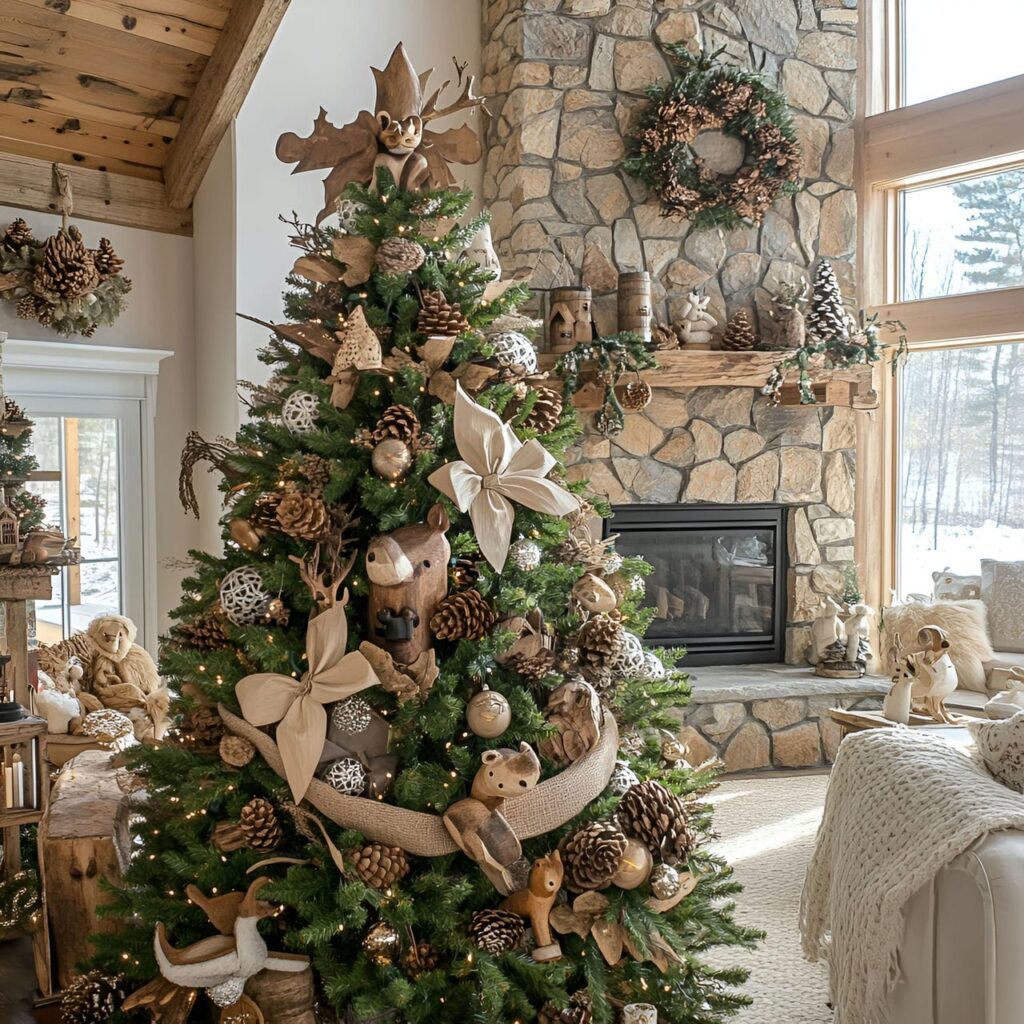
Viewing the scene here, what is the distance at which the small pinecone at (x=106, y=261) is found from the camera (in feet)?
12.5

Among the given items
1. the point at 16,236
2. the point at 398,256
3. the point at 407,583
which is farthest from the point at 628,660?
the point at 16,236

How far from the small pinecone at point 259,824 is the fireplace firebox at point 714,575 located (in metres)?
3.17

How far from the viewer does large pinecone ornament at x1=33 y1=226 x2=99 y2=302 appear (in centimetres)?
369

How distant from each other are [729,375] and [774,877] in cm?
218

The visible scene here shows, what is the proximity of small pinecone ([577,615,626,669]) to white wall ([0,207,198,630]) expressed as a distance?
9.05 ft

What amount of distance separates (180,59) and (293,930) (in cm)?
323

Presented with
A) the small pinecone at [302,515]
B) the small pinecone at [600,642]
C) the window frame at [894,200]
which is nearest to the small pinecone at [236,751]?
the small pinecone at [302,515]

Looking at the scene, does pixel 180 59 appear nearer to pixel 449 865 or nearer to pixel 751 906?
pixel 449 865

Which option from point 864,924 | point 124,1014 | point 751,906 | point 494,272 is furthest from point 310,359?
point 751,906

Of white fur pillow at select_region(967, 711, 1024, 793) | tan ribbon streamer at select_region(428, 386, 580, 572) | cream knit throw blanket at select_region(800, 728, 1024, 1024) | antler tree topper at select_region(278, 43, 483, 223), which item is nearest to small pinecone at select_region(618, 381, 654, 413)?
cream knit throw blanket at select_region(800, 728, 1024, 1024)

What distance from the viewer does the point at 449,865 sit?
1.72 meters

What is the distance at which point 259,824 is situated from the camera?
1.68 m

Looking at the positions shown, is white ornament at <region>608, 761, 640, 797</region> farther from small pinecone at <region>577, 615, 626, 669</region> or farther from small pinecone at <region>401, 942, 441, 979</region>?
small pinecone at <region>401, 942, 441, 979</region>

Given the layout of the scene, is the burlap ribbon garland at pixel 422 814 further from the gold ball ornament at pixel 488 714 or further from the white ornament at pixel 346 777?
the gold ball ornament at pixel 488 714
